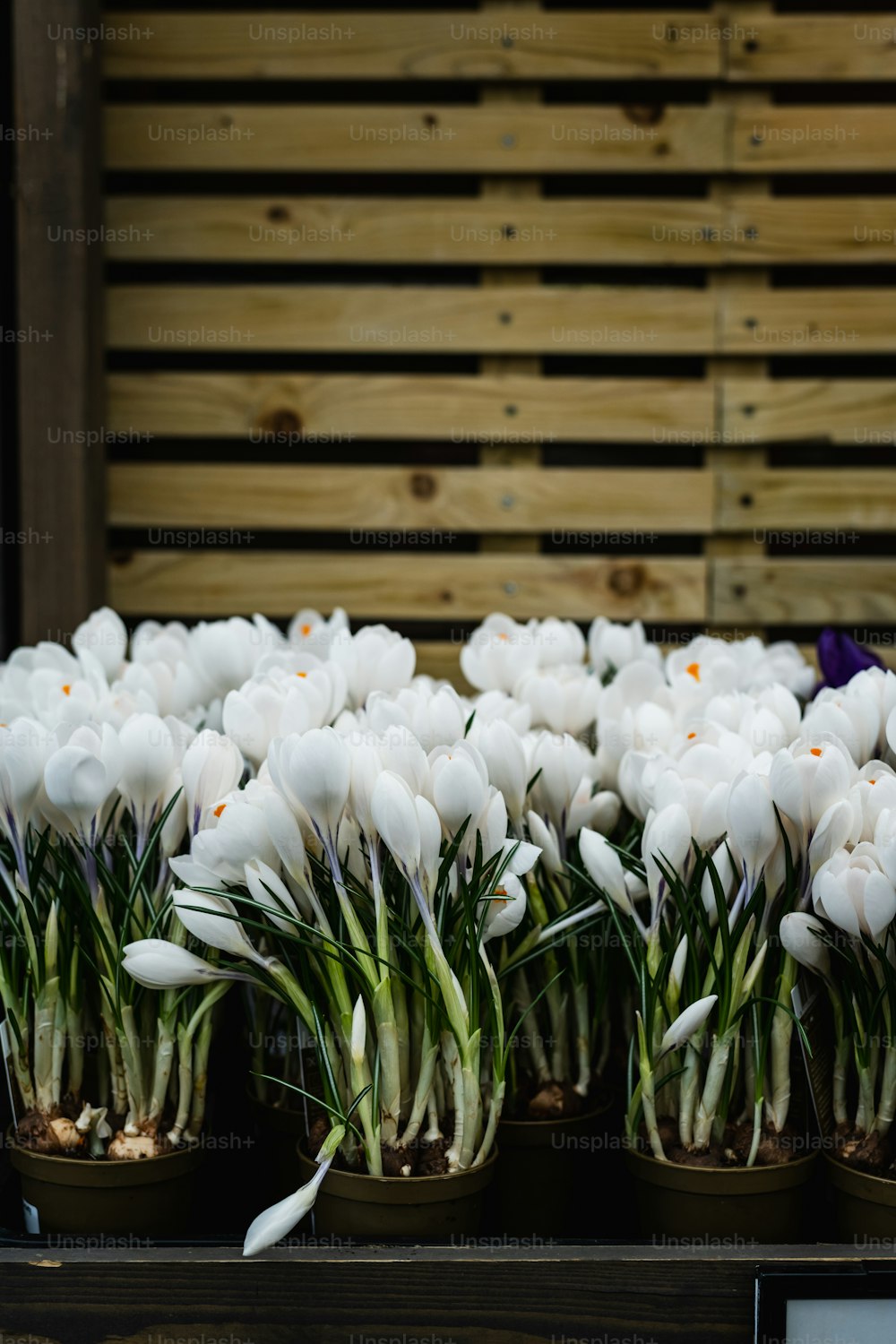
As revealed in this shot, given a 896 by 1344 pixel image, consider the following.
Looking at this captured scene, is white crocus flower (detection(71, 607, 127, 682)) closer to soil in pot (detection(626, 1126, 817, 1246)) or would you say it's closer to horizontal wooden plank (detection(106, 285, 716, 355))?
soil in pot (detection(626, 1126, 817, 1246))

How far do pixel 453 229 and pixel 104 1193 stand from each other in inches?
75.3

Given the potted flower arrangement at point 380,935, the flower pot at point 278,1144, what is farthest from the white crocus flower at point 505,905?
the flower pot at point 278,1144

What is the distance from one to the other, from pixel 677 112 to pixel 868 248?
1.52 ft

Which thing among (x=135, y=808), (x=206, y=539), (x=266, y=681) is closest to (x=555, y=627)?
(x=266, y=681)

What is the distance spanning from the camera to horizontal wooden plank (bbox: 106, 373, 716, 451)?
2309 millimetres

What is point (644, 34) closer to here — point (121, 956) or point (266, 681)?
point (266, 681)

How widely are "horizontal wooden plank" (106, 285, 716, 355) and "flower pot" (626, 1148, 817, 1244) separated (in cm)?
176

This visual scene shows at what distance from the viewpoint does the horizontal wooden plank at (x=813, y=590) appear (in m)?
2.33

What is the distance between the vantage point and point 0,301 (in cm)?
205

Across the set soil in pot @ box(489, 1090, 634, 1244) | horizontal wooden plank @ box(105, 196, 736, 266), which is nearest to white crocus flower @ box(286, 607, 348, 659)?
soil in pot @ box(489, 1090, 634, 1244)

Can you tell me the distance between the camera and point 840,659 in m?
1.38

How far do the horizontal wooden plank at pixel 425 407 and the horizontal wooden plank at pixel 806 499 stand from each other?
0.14m

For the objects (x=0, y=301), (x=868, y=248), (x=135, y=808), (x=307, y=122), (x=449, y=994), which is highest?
(x=307, y=122)

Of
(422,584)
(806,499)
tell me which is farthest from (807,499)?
(422,584)
